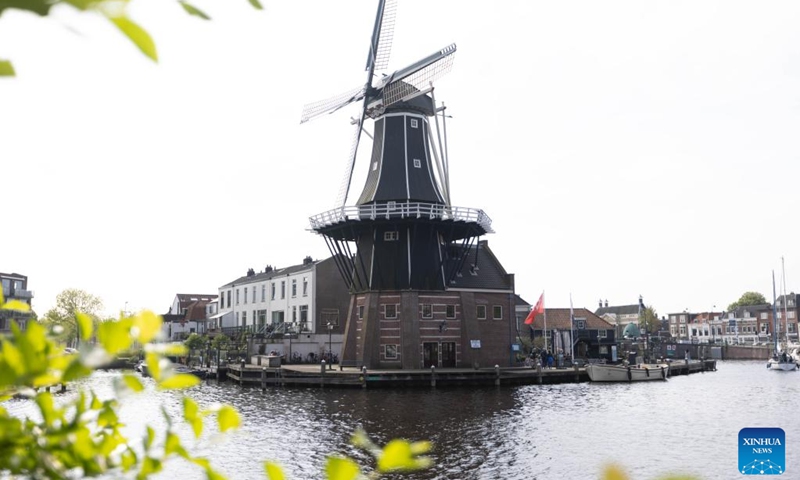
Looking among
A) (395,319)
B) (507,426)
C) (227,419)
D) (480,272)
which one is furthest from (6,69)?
(480,272)

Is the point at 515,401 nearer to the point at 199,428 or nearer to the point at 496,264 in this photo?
the point at 496,264

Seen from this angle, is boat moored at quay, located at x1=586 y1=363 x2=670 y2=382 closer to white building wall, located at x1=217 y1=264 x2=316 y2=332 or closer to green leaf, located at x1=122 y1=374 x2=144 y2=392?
white building wall, located at x1=217 y1=264 x2=316 y2=332

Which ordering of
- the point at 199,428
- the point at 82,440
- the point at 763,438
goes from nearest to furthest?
1. the point at 82,440
2. the point at 199,428
3. the point at 763,438

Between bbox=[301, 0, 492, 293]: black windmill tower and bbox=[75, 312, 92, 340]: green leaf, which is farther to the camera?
bbox=[301, 0, 492, 293]: black windmill tower

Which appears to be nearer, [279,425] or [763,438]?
[763,438]

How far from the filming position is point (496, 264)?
51.2 meters

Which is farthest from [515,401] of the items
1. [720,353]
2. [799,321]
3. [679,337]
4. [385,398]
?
[679,337]

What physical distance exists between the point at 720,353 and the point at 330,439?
91.9 m

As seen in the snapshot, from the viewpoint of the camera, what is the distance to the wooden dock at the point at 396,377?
40.0m

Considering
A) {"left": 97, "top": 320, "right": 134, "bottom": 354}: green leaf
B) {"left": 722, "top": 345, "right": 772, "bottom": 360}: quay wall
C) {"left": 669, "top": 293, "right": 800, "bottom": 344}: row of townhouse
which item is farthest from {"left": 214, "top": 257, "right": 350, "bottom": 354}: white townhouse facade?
{"left": 669, "top": 293, "right": 800, "bottom": 344}: row of townhouse

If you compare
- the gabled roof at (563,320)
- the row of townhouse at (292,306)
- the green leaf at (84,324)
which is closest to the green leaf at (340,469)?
the green leaf at (84,324)

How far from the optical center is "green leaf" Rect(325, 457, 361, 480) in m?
1.29

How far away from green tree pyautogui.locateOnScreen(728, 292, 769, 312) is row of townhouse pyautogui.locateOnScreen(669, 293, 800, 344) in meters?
7.79

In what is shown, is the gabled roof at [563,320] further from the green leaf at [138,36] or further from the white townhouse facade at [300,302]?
the green leaf at [138,36]
